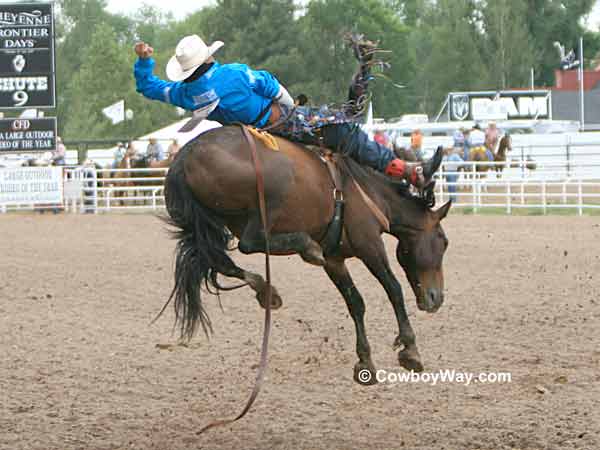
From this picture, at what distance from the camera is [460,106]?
127ft

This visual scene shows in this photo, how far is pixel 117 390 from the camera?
6859 millimetres

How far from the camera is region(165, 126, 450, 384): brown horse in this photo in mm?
5590

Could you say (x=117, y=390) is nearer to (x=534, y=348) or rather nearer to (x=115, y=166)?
(x=534, y=348)

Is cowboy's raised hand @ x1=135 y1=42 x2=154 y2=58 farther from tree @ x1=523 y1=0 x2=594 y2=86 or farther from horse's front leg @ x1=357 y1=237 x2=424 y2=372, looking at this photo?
tree @ x1=523 y1=0 x2=594 y2=86

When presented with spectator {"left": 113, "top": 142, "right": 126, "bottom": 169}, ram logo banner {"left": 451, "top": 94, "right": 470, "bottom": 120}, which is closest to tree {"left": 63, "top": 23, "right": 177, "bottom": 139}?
ram logo banner {"left": 451, "top": 94, "right": 470, "bottom": 120}

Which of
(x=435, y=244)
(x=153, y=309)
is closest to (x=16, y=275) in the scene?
(x=153, y=309)

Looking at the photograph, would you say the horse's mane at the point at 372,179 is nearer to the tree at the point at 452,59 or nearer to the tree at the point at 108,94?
the tree at the point at 108,94

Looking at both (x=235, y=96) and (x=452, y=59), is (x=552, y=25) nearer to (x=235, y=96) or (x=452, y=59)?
(x=452, y=59)

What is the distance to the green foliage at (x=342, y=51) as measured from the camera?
1961 inches

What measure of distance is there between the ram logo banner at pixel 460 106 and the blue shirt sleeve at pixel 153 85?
110 feet

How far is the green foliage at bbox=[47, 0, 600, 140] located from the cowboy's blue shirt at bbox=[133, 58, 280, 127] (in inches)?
1550

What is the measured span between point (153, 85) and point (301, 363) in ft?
8.14

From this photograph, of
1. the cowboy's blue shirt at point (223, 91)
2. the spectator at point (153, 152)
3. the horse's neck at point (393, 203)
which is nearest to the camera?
the cowboy's blue shirt at point (223, 91)

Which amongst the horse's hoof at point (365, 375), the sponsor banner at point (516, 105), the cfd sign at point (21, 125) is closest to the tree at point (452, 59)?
the sponsor banner at point (516, 105)
